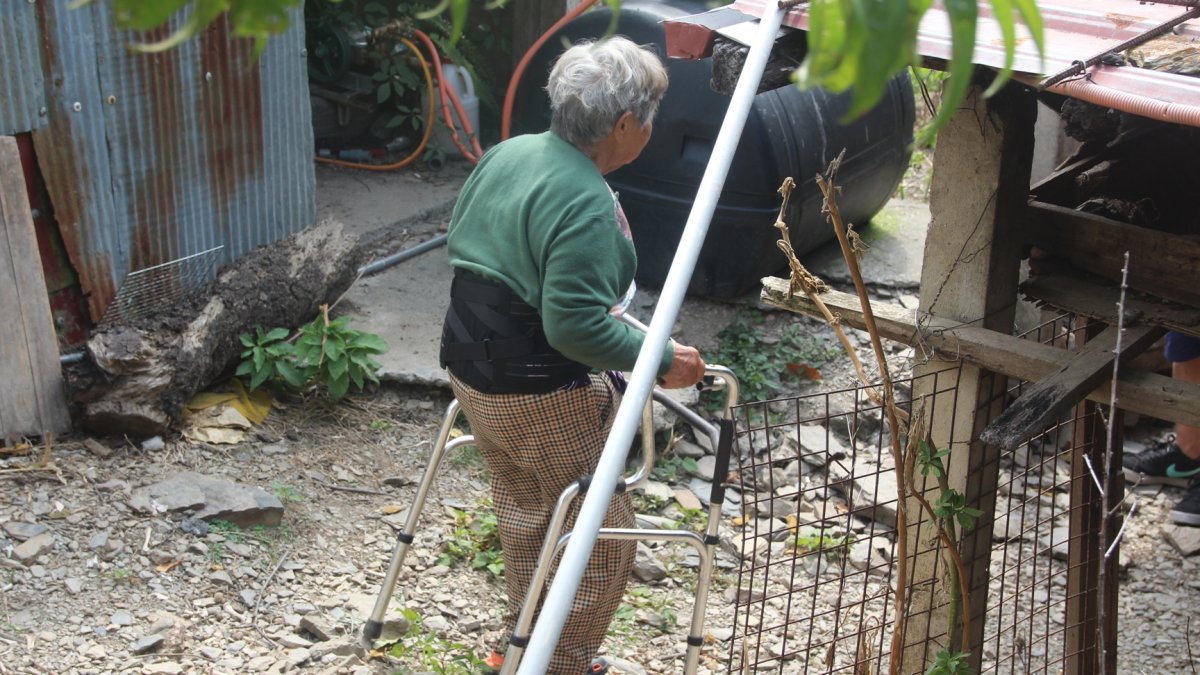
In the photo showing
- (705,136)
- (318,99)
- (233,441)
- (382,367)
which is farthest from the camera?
(318,99)

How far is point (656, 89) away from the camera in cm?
287

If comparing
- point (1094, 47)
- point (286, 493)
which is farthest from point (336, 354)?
point (1094, 47)

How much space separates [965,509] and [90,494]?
9.80 feet

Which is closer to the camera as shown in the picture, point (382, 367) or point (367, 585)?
point (367, 585)

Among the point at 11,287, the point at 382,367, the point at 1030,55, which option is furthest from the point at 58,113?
the point at 1030,55

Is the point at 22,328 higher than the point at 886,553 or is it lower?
higher

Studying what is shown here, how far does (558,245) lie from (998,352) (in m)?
1.03

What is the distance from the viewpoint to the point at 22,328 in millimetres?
4059

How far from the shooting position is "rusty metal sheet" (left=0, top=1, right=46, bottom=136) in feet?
12.4

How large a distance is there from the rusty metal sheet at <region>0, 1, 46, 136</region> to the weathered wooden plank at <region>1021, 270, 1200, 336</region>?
3240 mm

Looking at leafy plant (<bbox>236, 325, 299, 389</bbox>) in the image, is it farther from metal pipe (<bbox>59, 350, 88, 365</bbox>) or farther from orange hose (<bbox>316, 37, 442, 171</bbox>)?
orange hose (<bbox>316, 37, 442, 171</bbox>)

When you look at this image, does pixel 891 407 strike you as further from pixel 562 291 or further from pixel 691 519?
pixel 691 519

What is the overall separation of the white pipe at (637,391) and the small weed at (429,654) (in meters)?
2.00

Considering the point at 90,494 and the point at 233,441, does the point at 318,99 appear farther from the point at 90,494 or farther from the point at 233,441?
the point at 90,494
